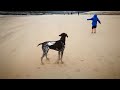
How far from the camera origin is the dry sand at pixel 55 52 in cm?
312

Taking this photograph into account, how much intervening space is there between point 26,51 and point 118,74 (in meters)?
1.36

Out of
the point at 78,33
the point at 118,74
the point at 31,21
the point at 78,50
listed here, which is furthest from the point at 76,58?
the point at 31,21

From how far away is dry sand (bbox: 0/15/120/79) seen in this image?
10.2 ft

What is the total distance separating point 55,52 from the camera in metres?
3.18

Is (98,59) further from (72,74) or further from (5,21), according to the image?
(5,21)

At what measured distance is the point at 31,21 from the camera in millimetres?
3176

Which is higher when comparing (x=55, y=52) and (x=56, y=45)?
(x=56, y=45)

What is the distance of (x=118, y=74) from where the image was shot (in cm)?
312

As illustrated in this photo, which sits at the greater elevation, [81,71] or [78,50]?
[78,50]

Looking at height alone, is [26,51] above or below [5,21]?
below
